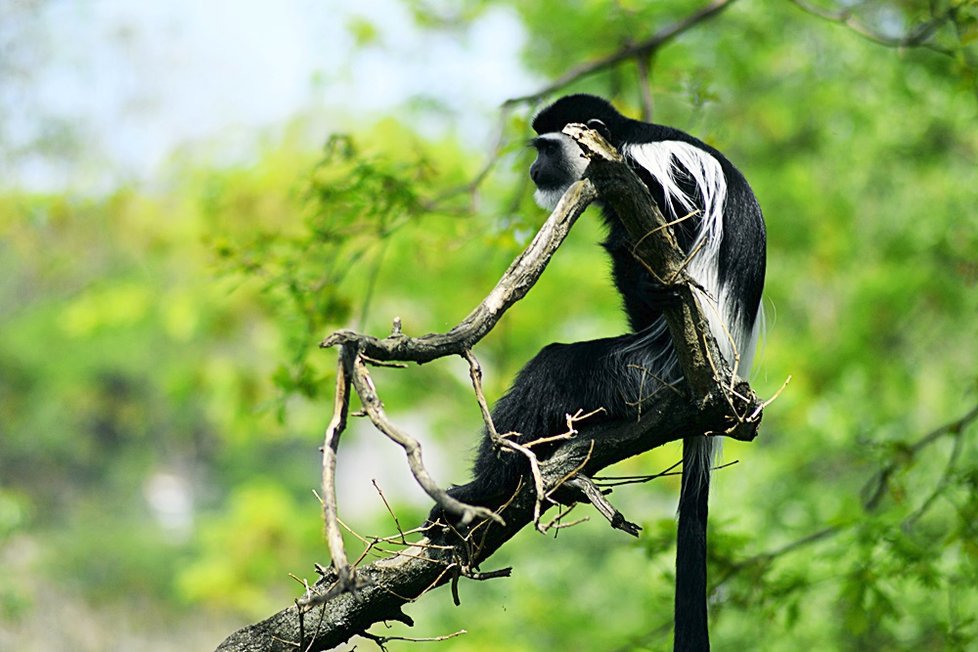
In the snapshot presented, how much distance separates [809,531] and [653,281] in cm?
312

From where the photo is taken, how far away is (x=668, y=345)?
234cm

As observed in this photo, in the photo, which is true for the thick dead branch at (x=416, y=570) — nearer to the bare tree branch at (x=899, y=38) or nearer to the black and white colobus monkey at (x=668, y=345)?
the black and white colobus monkey at (x=668, y=345)

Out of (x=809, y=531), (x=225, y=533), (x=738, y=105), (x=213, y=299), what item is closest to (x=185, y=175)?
(x=213, y=299)

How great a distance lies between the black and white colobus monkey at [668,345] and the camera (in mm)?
2148

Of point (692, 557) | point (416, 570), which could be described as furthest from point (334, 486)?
point (692, 557)

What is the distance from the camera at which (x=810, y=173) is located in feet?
27.1

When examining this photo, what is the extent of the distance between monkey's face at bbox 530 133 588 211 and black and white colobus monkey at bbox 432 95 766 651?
0.25 metres

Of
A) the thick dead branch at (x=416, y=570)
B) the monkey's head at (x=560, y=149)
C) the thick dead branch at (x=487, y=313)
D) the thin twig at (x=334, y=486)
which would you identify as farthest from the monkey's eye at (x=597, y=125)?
the thin twig at (x=334, y=486)

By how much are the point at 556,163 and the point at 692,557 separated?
3.71ft

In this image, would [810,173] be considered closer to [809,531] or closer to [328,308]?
[809,531]

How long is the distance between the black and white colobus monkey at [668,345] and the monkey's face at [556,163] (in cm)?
25

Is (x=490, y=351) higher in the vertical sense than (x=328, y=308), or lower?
higher

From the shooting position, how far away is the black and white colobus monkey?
215cm

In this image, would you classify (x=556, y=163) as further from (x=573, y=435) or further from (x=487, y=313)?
(x=487, y=313)
